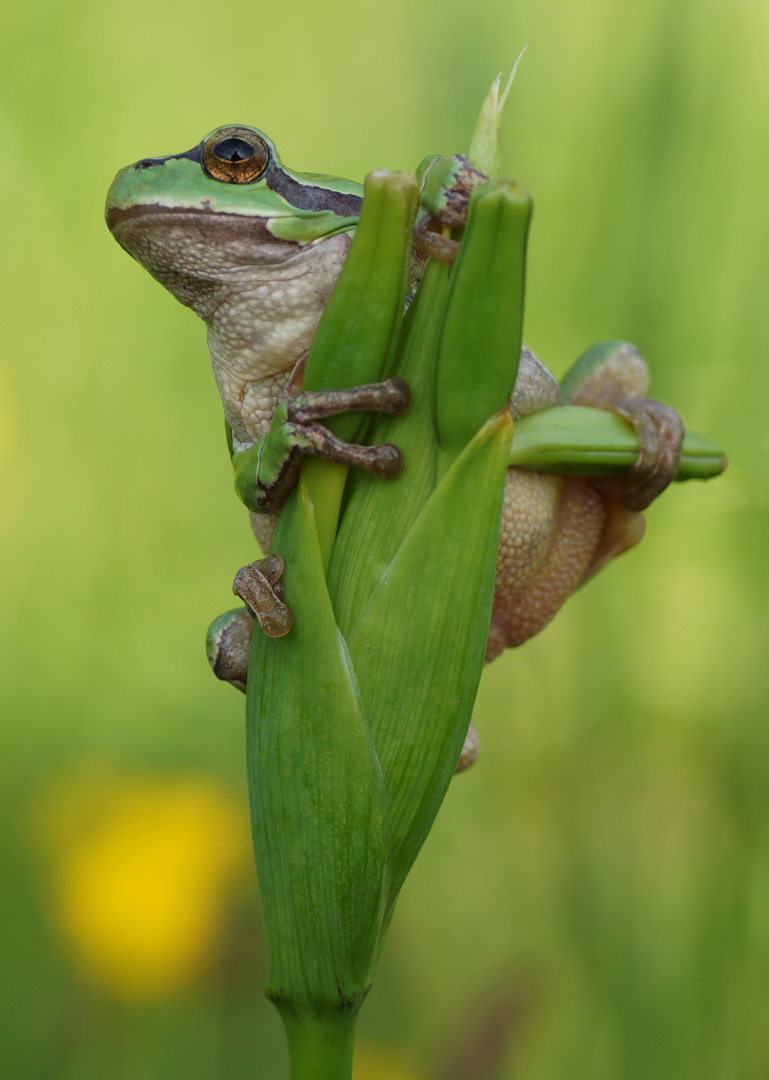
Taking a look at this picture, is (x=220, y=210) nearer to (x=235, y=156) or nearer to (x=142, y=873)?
(x=235, y=156)

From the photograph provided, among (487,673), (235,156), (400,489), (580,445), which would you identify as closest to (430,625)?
(400,489)

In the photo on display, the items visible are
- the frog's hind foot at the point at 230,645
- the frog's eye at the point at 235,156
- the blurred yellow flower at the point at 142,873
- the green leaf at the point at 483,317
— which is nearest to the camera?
the green leaf at the point at 483,317

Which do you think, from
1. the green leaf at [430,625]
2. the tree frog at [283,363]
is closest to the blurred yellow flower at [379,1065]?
the tree frog at [283,363]

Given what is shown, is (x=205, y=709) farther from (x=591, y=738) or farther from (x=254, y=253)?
(x=254, y=253)

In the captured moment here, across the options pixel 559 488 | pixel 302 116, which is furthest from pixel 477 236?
pixel 302 116

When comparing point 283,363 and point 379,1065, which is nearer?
point 283,363

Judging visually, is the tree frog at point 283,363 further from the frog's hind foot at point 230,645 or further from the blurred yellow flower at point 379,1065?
the blurred yellow flower at point 379,1065

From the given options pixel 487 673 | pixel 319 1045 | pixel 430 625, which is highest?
pixel 430 625
